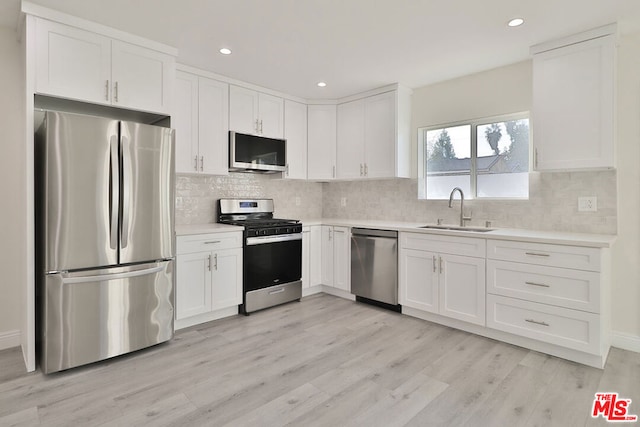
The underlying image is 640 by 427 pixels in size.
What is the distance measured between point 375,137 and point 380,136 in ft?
0.23

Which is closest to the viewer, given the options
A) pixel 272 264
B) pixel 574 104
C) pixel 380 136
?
pixel 574 104

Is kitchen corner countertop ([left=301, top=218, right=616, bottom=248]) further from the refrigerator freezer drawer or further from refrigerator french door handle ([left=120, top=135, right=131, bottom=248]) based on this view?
refrigerator french door handle ([left=120, top=135, right=131, bottom=248])

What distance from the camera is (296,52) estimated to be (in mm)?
3113

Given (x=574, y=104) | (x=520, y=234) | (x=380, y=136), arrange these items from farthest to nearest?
(x=380, y=136)
(x=520, y=234)
(x=574, y=104)

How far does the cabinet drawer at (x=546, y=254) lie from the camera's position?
8.11 feet

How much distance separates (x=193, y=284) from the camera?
320 cm

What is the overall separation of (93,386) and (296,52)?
9.60ft

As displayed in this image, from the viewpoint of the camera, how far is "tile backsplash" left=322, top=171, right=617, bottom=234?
2891 mm

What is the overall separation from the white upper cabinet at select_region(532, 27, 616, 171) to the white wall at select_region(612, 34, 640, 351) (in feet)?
0.91

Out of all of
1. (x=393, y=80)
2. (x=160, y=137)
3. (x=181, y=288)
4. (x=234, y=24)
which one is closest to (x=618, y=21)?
(x=393, y=80)

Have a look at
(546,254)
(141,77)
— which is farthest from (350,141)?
(546,254)

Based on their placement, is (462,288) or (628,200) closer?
(628,200)

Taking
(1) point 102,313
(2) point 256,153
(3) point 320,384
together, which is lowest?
(3) point 320,384

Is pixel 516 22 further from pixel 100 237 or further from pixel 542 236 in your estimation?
pixel 100 237
